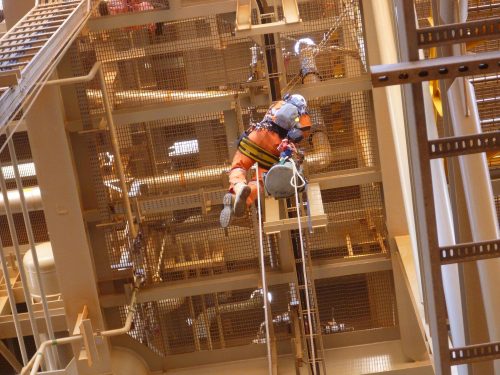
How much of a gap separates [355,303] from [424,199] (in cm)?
550

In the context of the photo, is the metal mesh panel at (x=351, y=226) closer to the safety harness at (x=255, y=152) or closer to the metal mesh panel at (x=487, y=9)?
the safety harness at (x=255, y=152)

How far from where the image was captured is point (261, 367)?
902cm

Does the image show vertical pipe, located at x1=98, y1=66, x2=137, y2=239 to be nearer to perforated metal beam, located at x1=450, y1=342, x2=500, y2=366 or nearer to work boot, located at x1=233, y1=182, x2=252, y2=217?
work boot, located at x1=233, y1=182, x2=252, y2=217

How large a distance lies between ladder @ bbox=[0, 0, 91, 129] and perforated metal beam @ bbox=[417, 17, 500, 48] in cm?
241

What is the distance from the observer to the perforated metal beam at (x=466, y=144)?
3627 mm

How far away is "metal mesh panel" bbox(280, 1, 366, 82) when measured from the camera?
8.29 metres

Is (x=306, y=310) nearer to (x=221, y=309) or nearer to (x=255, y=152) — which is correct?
(x=221, y=309)

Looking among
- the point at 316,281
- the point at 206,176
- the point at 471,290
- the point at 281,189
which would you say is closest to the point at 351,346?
the point at 316,281

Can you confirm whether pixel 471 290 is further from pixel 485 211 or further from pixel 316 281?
pixel 316 281

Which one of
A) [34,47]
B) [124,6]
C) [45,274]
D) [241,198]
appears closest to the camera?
[34,47]

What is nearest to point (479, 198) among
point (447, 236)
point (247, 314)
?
point (447, 236)

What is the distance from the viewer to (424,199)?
12.6 ft

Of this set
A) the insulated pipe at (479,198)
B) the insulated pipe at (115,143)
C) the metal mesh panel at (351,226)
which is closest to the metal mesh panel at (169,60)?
the insulated pipe at (115,143)

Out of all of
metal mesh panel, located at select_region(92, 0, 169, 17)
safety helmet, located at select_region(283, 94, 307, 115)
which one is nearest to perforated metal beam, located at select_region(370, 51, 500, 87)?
safety helmet, located at select_region(283, 94, 307, 115)
